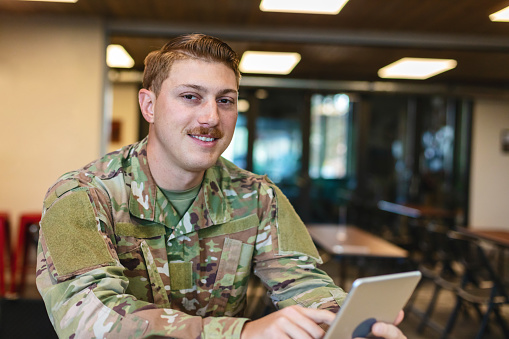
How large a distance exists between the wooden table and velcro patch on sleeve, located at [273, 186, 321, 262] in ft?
8.34

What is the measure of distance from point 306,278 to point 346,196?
7653mm

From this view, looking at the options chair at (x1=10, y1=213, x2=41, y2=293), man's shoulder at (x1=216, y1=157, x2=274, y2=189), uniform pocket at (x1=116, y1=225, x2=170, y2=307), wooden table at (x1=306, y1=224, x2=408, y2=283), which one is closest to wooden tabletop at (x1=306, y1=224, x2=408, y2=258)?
wooden table at (x1=306, y1=224, x2=408, y2=283)

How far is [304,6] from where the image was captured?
14.8 feet

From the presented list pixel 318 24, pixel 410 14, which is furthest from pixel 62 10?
pixel 410 14

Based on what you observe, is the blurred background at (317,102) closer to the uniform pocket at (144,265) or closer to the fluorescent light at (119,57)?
the fluorescent light at (119,57)

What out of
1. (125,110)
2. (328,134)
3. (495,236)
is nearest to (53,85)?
(125,110)

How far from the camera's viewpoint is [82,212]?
1190mm

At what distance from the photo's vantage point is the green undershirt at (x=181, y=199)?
1522 mm

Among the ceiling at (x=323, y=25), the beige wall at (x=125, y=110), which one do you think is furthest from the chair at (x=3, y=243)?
the beige wall at (x=125, y=110)

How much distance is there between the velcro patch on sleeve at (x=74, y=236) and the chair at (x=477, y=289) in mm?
3351

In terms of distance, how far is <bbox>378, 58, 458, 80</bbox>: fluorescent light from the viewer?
6.64 meters

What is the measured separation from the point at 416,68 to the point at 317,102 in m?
2.10

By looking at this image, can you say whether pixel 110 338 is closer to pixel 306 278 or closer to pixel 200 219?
pixel 200 219

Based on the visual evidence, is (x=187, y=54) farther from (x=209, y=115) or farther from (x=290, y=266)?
(x=290, y=266)
